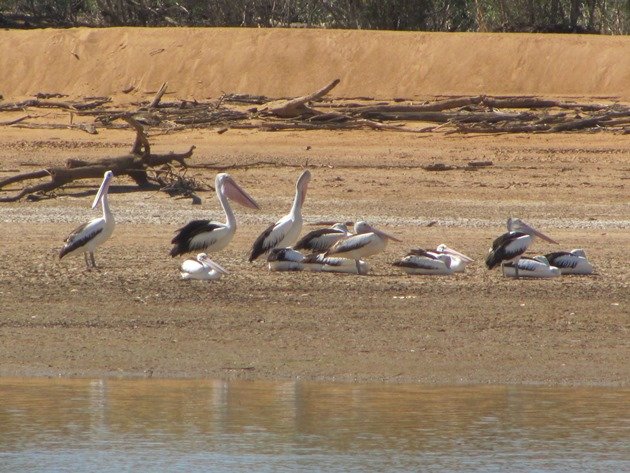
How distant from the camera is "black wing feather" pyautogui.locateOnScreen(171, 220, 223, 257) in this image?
956 centimetres

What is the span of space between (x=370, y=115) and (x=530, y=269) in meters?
10.1

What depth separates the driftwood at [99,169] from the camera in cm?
1360

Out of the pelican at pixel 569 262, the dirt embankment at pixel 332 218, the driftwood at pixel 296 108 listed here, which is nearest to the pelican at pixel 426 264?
the dirt embankment at pixel 332 218

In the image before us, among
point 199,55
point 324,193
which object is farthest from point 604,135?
point 199,55

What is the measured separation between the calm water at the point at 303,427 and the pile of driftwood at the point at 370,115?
11634mm

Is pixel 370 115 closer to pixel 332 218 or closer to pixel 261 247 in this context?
pixel 332 218

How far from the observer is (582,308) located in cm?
860

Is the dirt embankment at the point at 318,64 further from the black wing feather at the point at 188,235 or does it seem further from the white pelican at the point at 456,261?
the black wing feather at the point at 188,235

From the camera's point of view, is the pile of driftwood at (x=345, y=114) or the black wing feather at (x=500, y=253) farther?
the pile of driftwood at (x=345, y=114)

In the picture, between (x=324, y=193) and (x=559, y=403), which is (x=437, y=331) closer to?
(x=559, y=403)

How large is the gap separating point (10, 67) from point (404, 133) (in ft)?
29.2

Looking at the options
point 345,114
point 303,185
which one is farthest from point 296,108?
point 303,185

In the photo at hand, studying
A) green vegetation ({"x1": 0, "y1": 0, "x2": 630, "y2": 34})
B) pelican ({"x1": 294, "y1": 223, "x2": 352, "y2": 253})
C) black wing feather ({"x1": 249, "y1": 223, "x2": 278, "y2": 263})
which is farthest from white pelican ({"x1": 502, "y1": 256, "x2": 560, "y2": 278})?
green vegetation ({"x1": 0, "y1": 0, "x2": 630, "y2": 34})

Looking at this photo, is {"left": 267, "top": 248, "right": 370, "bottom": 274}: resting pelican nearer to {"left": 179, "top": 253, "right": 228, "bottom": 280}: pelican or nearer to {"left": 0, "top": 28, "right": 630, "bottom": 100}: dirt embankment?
{"left": 179, "top": 253, "right": 228, "bottom": 280}: pelican
